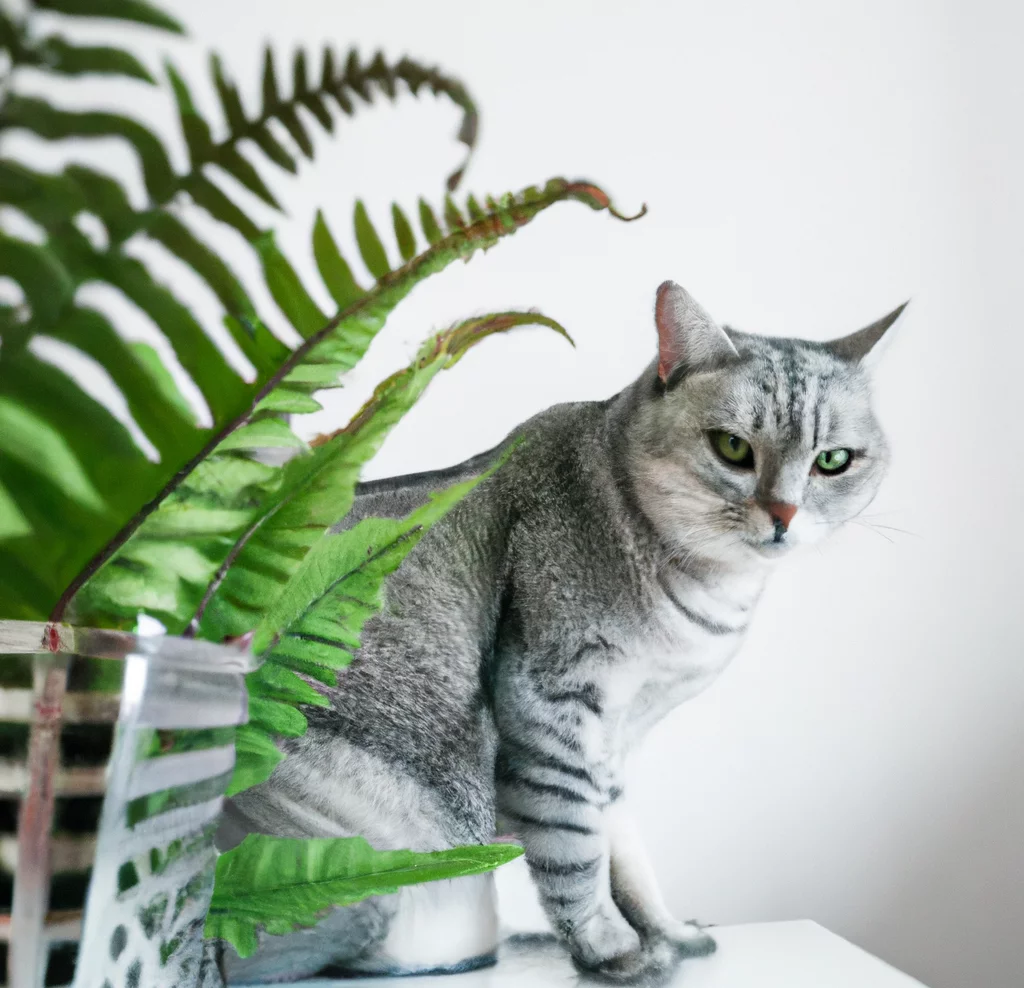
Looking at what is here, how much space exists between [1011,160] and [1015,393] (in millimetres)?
301

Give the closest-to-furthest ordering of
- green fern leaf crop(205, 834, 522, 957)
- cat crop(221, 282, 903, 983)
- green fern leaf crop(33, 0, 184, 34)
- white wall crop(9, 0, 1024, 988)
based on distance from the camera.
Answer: green fern leaf crop(33, 0, 184, 34) → green fern leaf crop(205, 834, 522, 957) → cat crop(221, 282, 903, 983) → white wall crop(9, 0, 1024, 988)

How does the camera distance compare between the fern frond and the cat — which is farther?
the cat

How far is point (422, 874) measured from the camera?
372 millimetres

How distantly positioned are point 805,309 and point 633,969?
74cm

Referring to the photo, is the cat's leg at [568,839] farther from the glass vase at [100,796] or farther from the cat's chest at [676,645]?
the glass vase at [100,796]

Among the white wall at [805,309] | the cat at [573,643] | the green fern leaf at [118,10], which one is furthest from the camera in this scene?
the white wall at [805,309]

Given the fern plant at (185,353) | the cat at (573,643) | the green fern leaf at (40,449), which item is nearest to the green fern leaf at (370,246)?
the fern plant at (185,353)

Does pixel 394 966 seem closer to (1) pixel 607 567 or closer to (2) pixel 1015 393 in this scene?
(1) pixel 607 567

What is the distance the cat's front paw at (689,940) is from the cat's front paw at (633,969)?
38 mm

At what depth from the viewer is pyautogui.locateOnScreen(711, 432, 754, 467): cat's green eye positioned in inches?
31.9

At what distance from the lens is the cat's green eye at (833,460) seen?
821 millimetres

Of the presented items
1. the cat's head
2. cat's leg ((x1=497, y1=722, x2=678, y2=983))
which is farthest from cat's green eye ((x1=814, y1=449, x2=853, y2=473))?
cat's leg ((x1=497, y1=722, x2=678, y2=983))

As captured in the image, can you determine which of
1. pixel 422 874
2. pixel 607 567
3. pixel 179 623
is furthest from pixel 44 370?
pixel 607 567

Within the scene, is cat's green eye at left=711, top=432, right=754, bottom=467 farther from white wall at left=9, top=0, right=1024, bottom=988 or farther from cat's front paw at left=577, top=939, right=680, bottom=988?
cat's front paw at left=577, top=939, right=680, bottom=988
